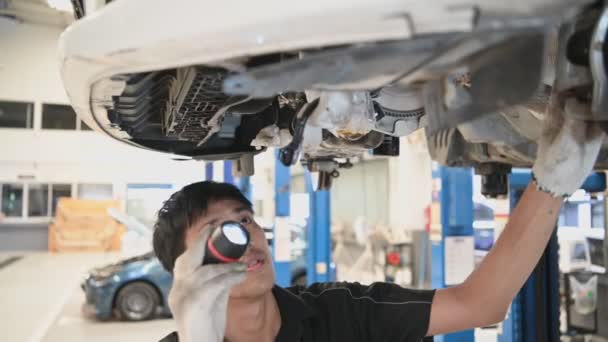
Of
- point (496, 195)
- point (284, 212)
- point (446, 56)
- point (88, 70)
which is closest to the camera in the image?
point (446, 56)

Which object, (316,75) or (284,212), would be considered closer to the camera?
(316,75)

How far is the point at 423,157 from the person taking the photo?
24.3 ft

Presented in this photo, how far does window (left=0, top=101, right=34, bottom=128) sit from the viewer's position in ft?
35.3

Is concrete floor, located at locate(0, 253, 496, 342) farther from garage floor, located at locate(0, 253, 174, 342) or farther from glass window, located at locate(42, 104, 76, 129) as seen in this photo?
glass window, located at locate(42, 104, 76, 129)

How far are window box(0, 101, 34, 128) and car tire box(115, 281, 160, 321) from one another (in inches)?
288

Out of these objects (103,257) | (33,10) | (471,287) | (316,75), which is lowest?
(103,257)

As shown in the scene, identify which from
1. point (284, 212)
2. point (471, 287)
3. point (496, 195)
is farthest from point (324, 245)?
point (471, 287)

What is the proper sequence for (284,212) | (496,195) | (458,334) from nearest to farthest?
(496,195) → (458,334) → (284,212)

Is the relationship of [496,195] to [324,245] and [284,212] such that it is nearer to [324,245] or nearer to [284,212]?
[284,212]

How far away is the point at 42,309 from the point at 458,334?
4875 millimetres

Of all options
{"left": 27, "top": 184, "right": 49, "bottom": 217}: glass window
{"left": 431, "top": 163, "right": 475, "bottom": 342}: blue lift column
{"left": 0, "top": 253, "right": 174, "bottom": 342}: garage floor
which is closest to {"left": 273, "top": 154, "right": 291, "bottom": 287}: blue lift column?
{"left": 431, "top": 163, "right": 475, "bottom": 342}: blue lift column

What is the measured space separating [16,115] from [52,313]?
23.4 ft

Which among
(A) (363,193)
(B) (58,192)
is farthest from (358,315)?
(B) (58,192)

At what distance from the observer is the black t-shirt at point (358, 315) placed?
134 centimetres
